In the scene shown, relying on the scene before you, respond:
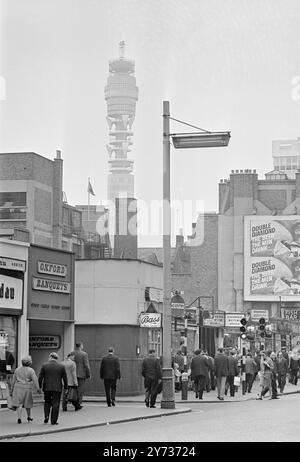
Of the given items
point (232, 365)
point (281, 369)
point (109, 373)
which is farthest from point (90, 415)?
point (281, 369)

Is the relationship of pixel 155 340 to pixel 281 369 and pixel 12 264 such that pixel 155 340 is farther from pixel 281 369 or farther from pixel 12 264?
pixel 12 264

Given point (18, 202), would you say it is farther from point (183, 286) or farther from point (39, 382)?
point (39, 382)

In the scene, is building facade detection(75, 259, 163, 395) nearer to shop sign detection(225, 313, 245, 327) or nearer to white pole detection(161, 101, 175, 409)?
white pole detection(161, 101, 175, 409)

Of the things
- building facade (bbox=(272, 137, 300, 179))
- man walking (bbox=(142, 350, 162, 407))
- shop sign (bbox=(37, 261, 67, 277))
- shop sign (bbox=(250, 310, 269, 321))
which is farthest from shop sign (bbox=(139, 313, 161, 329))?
building facade (bbox=(272, 137, 300, 179))

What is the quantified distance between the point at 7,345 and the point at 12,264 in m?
2.10

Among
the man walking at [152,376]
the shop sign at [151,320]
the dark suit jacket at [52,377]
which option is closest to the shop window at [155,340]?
the shop sign at [151,320]

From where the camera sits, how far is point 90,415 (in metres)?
24.0

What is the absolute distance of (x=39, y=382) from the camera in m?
22.2

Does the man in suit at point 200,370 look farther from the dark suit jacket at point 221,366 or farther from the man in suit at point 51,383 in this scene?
the man in suit at point 51,383

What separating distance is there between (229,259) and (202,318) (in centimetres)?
6006

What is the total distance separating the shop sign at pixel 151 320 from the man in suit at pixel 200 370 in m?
1.81

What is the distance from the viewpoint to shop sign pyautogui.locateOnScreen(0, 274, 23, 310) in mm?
26062
